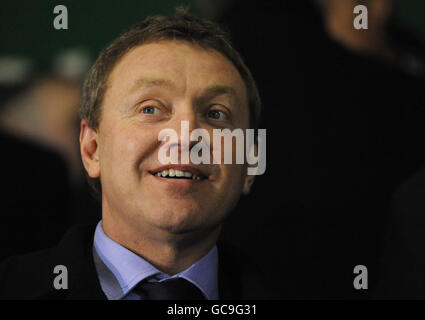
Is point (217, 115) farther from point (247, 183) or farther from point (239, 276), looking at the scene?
point (239, 276)

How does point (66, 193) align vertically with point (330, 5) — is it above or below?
below

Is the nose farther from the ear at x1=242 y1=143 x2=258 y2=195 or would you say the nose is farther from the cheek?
the ear at x1=242 y1=143 x2=258 y2=195

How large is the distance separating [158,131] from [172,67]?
154 millimetres

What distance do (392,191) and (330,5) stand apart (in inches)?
21.8

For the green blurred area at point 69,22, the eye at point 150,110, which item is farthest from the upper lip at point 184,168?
the green blurred area at point 69,22

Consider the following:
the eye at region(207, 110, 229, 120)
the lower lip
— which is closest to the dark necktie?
the lower lip

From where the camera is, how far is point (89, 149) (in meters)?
1.31

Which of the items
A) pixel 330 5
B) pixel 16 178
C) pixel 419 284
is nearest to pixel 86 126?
pixel 16 178

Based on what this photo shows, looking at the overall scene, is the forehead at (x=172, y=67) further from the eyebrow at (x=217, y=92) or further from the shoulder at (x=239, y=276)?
the shoulder at (x=239, y=276)

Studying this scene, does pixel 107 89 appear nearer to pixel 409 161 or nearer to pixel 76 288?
pixel 76 288

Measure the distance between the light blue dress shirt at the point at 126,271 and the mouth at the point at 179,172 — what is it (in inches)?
7.9

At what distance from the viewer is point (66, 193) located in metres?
1.39

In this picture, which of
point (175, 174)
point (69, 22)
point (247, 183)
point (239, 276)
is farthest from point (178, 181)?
point (69, 22)

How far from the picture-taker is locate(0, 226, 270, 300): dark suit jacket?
1.25m
